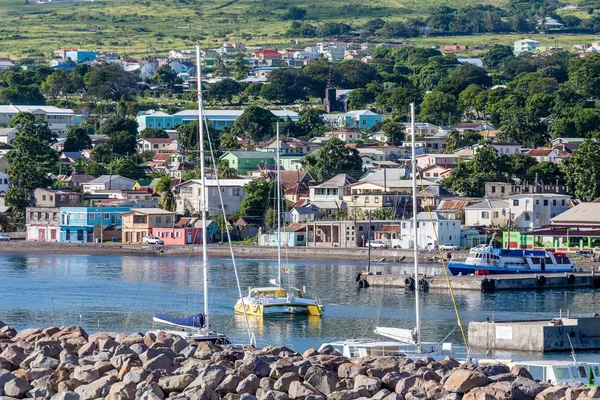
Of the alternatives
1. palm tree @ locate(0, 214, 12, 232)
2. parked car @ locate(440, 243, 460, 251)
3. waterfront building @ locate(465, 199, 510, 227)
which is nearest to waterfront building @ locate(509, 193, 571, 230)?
waterfront building @ locate(465, 199, 510, 227)

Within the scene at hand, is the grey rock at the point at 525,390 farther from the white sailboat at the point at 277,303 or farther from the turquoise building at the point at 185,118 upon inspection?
the turquoise building at the point at 185,118

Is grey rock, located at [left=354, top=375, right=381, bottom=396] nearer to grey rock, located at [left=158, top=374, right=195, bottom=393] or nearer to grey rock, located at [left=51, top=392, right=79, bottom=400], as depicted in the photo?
grey rock, located at [left=158, top=374, right=195, bottom=393]

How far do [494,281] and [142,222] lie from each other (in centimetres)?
2814

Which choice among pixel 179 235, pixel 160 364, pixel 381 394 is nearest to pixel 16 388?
pixel 160 364

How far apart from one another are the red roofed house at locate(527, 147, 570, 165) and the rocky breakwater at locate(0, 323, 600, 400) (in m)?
63.3

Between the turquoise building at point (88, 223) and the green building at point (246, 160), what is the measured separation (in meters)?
15.6

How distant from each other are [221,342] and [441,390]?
9.39 metres

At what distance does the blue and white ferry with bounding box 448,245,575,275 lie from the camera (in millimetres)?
48250

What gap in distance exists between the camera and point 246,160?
8650 cm

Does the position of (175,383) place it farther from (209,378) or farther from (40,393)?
(40,393)

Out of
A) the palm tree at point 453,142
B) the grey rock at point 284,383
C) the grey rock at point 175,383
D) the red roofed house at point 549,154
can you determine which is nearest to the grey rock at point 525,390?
the grey rock at point 284,383

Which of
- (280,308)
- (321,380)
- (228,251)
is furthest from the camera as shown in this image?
(228,251)

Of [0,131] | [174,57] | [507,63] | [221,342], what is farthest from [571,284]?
[174,57]

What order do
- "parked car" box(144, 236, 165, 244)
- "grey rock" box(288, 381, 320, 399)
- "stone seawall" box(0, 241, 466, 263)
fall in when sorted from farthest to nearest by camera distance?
1. "parked car" box(144, 236, 165, 244)
2. "stone seawall" box(0, 241, 466, 263)
3. "grey rock" box(288, 381, 320, 399)
